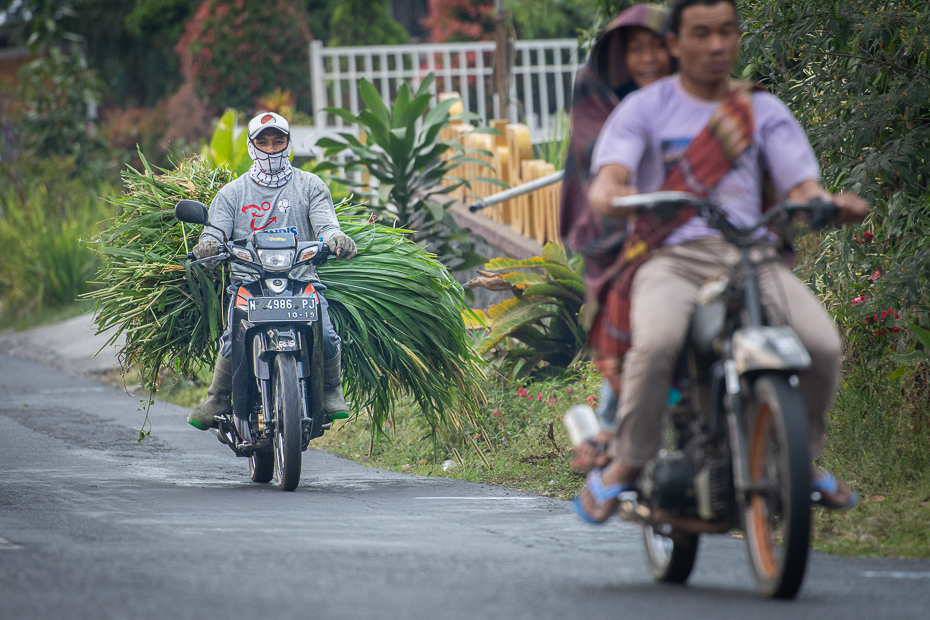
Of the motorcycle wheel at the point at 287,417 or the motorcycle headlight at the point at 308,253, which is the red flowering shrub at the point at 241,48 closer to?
the motorcycle headlight at the point at 308,253

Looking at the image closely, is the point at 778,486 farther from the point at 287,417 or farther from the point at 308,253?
the point at 308,253

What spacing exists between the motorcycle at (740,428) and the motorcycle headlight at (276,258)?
133 inches

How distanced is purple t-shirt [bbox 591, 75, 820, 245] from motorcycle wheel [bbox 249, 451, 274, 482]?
370cm

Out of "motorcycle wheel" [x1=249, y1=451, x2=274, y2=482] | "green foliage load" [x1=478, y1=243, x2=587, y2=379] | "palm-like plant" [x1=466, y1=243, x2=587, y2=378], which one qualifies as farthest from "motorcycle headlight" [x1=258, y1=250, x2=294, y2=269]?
"green foliage load" [x1=478, y1=243, x2=587, y2=379]

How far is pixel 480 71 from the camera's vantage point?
17484 millimetres

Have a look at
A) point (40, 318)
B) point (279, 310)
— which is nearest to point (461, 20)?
point (40, 318)

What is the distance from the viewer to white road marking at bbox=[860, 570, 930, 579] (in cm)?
450

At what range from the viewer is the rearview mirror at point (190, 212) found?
677 centimetres

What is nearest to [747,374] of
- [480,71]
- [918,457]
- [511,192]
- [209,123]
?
[918,457]

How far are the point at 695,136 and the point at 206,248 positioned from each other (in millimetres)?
3505

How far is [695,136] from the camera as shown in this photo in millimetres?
4262

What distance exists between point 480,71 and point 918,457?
39.3 ft

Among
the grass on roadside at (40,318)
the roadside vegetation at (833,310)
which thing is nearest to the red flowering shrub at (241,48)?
the grass on roadside at (40,318)

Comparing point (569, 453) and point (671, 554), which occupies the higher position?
point (671, 554)
